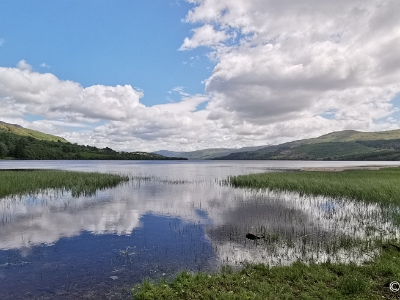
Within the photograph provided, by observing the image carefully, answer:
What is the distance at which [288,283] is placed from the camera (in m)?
11.2

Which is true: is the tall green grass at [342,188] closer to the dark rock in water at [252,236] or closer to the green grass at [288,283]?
the dark rock in water at [252,236]

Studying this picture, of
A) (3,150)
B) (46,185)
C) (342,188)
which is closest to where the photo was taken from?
(342,188)

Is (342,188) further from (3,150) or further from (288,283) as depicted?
(3,150)

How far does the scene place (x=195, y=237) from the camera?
19797 millimetres

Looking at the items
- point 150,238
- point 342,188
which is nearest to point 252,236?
point 150,238

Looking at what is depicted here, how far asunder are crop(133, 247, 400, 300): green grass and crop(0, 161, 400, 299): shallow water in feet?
5.38

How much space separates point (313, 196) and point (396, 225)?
50.6ft

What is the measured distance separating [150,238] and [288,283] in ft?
37.0

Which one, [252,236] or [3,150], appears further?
[3,150]

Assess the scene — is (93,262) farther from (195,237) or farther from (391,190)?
(391,190)

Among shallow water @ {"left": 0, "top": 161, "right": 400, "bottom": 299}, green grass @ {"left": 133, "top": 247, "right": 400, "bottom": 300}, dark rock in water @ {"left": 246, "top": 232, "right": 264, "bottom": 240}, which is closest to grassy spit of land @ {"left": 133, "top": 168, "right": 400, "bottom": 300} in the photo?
green grass @ {"left": 133, "top": 247, "right": 400, "bottom": 300}

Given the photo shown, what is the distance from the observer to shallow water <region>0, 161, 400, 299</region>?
12.9 meters

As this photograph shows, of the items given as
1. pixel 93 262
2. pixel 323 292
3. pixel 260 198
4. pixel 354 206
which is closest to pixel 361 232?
pixel 354 206

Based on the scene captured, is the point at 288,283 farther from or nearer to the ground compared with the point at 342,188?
nearer to the ground
